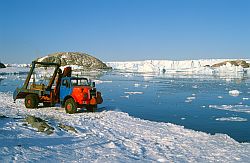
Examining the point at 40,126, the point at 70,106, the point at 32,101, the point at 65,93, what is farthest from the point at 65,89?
the point at 40,126

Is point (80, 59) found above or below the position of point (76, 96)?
above

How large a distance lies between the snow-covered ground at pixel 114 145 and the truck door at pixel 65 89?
123 inches

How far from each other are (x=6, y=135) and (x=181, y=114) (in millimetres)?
8744

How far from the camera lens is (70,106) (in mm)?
13133

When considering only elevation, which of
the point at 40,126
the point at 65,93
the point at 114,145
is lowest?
the point at 114,145

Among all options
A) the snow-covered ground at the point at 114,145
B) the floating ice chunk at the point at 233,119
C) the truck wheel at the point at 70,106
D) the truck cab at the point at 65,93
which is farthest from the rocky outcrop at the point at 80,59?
the snow-covered ground at the point at 114,145

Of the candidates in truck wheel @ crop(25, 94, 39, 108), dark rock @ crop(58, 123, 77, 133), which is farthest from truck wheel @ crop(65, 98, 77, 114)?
dark rock @ crop(58, 123, 77, 133)

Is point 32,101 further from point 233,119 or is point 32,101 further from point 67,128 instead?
point 233,119

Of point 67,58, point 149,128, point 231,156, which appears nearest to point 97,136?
point 149,128

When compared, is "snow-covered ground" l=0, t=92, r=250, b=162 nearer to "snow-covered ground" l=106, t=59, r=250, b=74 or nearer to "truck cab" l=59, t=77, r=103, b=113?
"truck cab" l=59, t=77, r=103, b=113

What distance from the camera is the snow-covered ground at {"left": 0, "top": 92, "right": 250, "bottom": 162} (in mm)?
6548

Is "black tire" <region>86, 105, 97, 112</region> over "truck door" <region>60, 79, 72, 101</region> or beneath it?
beneath

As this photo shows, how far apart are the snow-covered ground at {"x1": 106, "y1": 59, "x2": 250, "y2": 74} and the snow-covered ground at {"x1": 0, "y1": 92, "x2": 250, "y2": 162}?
7774 centimetres

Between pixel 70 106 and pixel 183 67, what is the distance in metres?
118
